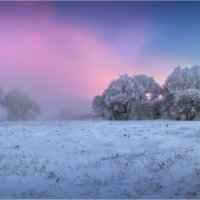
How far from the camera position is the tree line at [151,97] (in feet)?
157

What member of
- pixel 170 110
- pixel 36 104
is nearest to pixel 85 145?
pixel 170 110

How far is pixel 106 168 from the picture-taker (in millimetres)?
14984

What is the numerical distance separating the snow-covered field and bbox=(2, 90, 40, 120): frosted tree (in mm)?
51504

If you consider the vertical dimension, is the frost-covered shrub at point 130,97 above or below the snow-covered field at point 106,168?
above

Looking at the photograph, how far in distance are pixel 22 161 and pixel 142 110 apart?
127 ft

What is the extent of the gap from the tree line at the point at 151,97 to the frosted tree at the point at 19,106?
25392 mm

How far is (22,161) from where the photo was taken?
57.4ft

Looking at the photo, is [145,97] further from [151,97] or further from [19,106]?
[19,106]

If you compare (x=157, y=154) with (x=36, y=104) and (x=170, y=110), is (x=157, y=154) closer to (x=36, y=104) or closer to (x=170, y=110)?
(x=170, y=110)

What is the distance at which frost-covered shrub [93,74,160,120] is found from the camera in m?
51.6

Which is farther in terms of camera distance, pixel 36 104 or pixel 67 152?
→ pixel 36 104

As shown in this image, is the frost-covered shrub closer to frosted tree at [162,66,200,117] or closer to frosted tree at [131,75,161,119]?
frosted tree at [131,75,161,119]

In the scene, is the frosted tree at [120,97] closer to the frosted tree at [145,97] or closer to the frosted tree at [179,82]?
the frosted tree at [145,97]

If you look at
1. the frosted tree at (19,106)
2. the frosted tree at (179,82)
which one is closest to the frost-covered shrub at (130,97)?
the frosted tree at (179,82)
